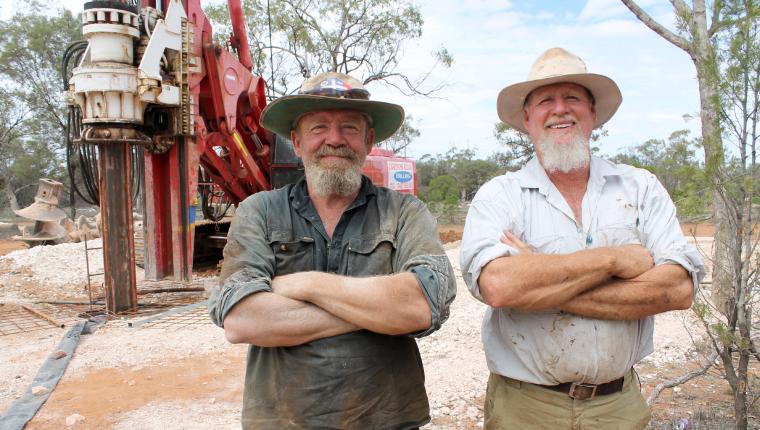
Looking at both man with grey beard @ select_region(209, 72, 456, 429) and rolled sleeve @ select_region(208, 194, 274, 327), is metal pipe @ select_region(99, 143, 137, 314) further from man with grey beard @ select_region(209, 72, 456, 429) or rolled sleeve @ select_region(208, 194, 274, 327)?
rolled sleeve @ select_region(208, 194, 274, 327)

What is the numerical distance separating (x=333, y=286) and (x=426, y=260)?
0.37 meters

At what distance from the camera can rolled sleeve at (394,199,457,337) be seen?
2068mm

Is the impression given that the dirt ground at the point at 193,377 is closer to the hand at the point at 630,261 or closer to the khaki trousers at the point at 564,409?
the khaki trousers at the point at 564,409

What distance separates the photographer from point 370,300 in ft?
6.57

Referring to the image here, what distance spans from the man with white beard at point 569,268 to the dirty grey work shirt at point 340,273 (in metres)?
0.26

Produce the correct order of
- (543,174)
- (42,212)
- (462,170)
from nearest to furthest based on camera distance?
(543,174) → (42,212) → (462,170)

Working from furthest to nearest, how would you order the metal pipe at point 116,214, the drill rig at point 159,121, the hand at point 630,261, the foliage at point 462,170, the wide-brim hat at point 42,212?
the foliage at point 462,170, the wide-brim hat at point 42,212, the metal pipe at point 116,214, the drill rig at point 159,121, the hand at point 630,261

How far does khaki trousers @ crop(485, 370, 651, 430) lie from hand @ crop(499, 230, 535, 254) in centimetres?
56

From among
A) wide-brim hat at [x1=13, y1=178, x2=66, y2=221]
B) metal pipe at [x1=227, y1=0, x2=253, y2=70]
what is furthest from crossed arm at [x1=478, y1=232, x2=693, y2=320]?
wide-brim hat at [x1=13, y1=178, x2=66, y2=221]

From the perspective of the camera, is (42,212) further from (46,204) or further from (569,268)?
(569,268)

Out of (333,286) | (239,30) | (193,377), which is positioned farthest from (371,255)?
(239,30)

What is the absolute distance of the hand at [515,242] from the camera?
2.25 m

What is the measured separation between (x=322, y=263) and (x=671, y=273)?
4.30 feet

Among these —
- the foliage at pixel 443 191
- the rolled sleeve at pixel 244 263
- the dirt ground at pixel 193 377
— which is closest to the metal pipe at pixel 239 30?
the dirt ground at pixel 193 377
